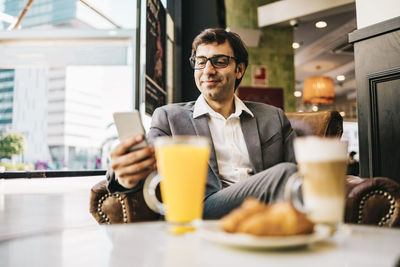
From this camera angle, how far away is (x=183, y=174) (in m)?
0.66

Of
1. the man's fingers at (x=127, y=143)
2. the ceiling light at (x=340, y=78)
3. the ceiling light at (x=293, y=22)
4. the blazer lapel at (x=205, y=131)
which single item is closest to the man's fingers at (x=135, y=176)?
the man's fingers at (x=127, y=143)

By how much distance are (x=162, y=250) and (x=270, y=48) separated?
6180 mm

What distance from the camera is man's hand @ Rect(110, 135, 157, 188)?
3.18 feet

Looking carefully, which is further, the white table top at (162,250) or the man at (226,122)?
the man at (226,122)

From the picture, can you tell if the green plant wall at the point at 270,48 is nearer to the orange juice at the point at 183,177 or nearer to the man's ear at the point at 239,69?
the man's ear at the point at 239,69

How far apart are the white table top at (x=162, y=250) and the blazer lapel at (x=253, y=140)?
3.18 ft

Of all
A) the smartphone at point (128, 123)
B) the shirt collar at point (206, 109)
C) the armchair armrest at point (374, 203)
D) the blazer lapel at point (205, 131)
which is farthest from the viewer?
the shirt collar at point (206, 109)

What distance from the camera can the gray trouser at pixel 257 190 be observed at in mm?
1160

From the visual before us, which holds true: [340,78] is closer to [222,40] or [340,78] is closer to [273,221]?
[222,40]

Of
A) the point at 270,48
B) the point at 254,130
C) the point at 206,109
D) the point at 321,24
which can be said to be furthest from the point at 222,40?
the point at 321,24

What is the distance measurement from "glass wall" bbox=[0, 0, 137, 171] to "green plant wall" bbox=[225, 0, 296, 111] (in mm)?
3219

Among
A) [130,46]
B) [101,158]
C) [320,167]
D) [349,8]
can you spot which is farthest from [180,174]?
[349,8]

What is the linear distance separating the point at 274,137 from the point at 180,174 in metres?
1.29

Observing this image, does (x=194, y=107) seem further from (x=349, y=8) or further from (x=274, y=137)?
(x=349, y=8)
